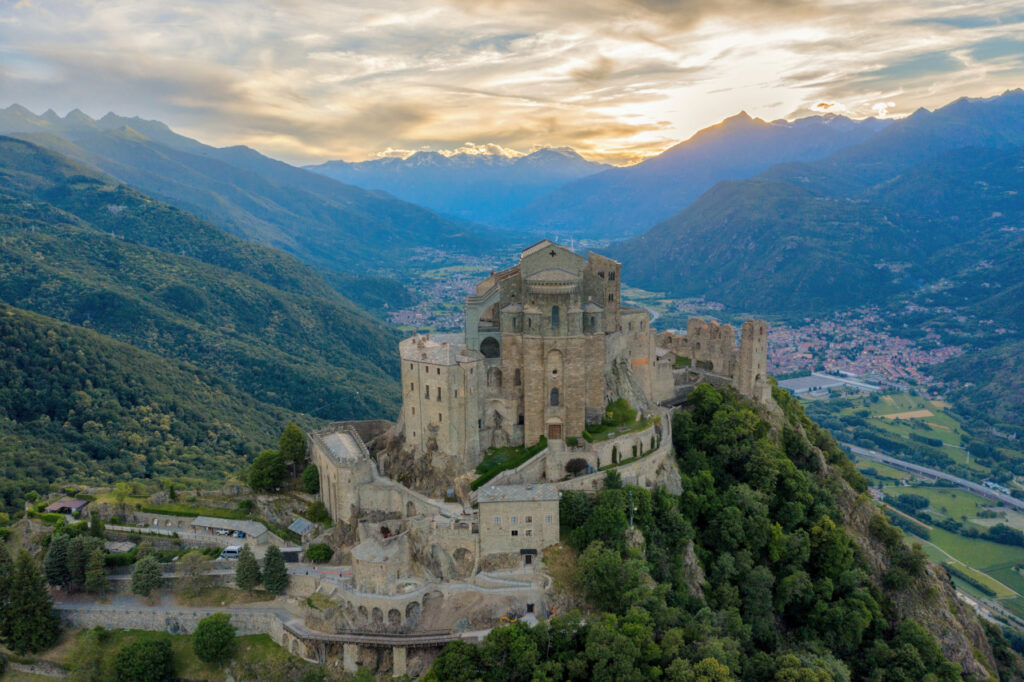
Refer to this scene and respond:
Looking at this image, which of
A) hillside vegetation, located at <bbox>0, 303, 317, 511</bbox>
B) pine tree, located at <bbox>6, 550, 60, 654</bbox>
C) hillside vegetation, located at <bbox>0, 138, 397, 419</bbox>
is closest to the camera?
pine tree, located at <bbox>6, 550, 60, 654</bbox>

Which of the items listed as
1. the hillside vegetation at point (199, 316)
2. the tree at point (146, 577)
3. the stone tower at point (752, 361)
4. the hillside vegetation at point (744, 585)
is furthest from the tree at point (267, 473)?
the hillside vegetation at point (199, 316)

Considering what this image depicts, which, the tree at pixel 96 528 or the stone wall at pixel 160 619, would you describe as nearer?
the stone wall at pixel 160 619

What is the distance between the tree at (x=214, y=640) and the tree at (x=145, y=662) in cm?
230

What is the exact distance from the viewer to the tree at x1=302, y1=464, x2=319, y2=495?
226 feet

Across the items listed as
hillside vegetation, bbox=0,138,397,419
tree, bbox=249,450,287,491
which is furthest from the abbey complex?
hillside vegetation, bbox=0,138,397,419

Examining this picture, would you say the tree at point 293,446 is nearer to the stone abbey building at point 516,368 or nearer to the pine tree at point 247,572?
the stone abbey building at point 516,368

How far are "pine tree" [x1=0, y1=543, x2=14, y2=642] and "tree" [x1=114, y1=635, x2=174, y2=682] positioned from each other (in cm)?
1125

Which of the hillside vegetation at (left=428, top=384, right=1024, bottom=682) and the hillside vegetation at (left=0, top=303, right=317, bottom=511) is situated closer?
the hillside vegetation at (left=428, top=384, right=1024, bottom=682)

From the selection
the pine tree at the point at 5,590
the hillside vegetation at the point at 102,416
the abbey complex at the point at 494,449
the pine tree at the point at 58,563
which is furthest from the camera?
the hillside vegetation at the point at 102,416

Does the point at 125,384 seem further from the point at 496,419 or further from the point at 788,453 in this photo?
the point at 788,453

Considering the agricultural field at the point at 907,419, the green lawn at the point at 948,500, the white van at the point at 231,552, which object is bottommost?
the green lawn at the point at 948,500

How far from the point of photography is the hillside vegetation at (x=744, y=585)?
47.8m

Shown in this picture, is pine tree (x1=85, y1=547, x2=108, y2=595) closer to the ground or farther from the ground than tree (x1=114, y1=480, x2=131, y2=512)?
closer to the ground

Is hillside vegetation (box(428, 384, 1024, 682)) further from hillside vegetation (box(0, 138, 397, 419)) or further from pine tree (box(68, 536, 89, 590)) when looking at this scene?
hillside vegetation (box(0, 138, 397, 419))
